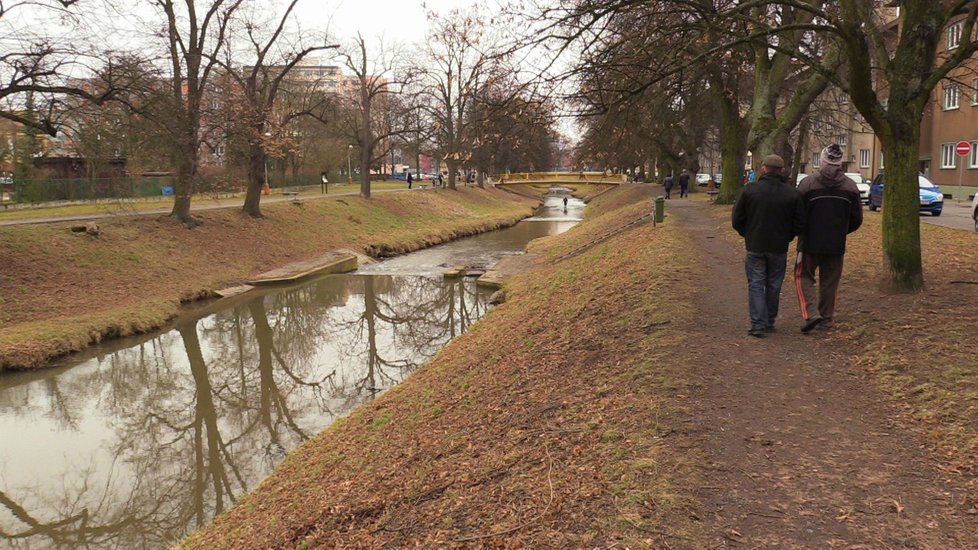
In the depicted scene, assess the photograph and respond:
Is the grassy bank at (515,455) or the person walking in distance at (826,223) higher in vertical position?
the person walking in distance at (826,223)

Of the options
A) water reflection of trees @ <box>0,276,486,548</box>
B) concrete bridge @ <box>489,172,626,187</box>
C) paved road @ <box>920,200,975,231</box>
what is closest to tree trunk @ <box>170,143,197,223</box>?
water reflection of trees @ <box>0,276,486,548</box>

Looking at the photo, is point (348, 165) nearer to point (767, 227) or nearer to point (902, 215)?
point (902, 215)

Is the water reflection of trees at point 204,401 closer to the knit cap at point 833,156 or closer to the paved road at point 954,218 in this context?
the knit cap at point 833,156

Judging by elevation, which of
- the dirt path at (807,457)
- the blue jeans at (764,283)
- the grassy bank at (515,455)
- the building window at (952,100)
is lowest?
the grassy bank at (515,455)

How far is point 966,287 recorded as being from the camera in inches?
331

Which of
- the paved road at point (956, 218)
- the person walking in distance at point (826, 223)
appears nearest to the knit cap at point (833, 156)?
the person walking in distance at point (826, 223)

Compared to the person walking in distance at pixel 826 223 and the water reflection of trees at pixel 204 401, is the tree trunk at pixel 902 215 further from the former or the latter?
the water reflection of trees at pixel 204 401

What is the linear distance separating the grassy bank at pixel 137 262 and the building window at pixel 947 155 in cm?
2780

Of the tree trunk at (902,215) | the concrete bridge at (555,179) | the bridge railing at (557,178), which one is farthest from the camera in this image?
the bridge railing at (557,178)

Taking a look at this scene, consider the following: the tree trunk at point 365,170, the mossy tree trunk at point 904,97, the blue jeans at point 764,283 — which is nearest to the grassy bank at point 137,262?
the tree trunk at point 365,170

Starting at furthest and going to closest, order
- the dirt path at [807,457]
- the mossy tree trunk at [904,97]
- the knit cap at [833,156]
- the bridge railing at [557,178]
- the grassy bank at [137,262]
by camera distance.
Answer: the bridge railing at [557,178] → the grassy bank at [137,262] → the mossy tree trunk at [904,97] → the knit cap at [833,156] → the dirt path at [807,457]

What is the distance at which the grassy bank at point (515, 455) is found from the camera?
169 inches

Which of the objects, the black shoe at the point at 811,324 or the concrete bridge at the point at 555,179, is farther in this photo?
the concrete bridge at the point at 555,179

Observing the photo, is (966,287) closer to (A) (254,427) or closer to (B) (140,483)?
(A) (254,427)
